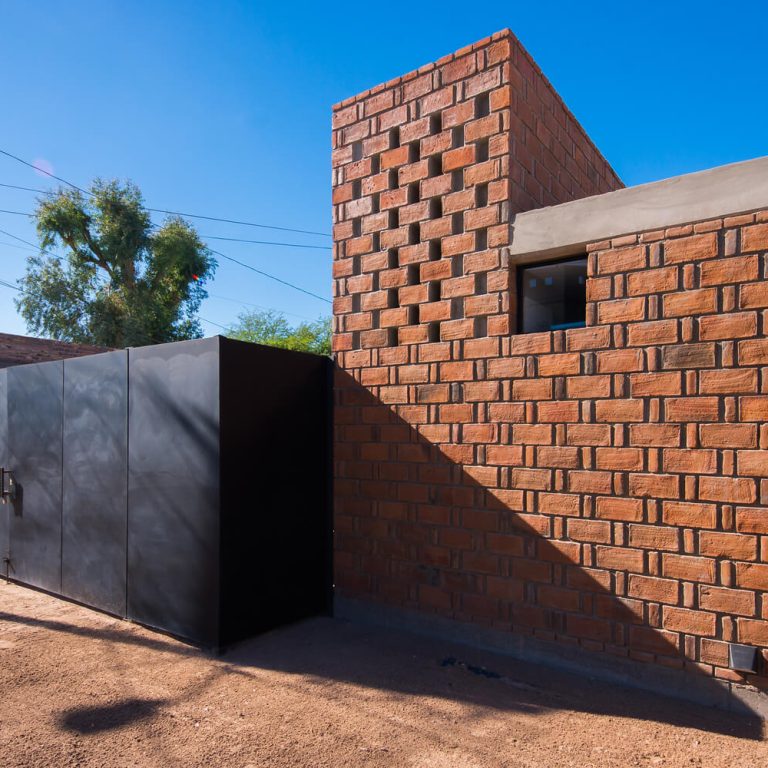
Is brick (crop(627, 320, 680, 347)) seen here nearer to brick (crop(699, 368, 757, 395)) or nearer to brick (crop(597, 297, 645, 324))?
brick (crop(597, 297, 645, 324))

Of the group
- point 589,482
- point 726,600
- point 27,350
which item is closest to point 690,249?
point 589,482

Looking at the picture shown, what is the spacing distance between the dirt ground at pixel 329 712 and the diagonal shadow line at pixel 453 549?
336 mm

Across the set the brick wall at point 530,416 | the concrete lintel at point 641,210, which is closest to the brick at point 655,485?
the brick wall at point 530,416

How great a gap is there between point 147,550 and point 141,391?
1.42m

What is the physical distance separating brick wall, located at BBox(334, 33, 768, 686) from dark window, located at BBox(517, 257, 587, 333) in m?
0.18

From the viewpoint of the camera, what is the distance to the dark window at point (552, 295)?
4.50 meters

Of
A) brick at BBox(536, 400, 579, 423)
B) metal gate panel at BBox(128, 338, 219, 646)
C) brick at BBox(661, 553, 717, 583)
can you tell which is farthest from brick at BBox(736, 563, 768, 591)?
metal gate panel at BBox(128, 338, 219, 646)

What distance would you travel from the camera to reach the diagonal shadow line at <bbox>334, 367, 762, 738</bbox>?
4.13 meters

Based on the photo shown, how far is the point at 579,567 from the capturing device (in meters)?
4.23

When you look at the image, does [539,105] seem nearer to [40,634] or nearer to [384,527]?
[384,527]

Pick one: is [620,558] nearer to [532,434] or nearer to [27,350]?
[532,434]

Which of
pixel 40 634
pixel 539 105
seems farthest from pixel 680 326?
pixel 40 634

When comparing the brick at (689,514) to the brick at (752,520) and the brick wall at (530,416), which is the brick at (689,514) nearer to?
the brick wall at (530,416)

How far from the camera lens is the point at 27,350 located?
1515 centimetres
